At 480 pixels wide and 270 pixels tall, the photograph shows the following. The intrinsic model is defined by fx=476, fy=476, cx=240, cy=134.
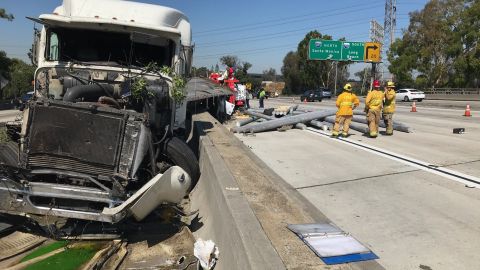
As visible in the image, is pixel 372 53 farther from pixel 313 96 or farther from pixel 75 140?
pixel 75 140

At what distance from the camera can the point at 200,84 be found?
16141 millimetres

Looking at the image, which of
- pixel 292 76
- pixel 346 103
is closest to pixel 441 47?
pixel 292 76

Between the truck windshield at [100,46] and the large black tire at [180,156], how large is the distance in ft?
6.28

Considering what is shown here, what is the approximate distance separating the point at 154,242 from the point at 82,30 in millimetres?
3774

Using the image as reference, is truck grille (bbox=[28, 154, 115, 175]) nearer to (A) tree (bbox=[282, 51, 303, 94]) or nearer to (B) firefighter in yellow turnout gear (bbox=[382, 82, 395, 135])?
(B) firefighter in yellow turnout gear (bbox=[382, 82, 395, 135])

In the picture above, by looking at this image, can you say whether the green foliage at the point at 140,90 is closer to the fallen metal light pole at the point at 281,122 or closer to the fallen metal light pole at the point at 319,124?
the fallen metal light pole at the point at 281,122

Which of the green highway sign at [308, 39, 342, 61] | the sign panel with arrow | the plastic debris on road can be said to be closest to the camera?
the plastic debris on road

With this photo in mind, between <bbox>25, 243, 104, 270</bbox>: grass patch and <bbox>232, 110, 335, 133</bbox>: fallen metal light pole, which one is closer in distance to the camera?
<bbox>25, 243, 104, 270</bbox>: grass patch

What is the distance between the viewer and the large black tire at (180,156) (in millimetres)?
6102

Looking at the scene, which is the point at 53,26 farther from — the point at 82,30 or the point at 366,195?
the point at 366,195

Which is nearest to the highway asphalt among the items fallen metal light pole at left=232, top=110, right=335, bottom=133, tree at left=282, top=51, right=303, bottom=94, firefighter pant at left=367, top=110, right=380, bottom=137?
firefighter pant at left=367, top=110, right=380, bottom=137

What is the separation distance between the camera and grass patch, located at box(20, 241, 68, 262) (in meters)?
4.89

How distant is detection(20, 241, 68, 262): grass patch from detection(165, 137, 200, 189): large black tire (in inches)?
64.0

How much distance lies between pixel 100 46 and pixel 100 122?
281 cm
